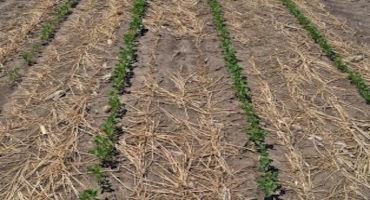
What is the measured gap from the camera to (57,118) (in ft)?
22.0

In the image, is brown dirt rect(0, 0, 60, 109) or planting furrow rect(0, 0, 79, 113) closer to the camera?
planting furrow rect(0, 0, 79, 113)

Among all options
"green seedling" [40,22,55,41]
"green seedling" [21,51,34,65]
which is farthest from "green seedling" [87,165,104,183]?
"green seedling" [40,22,55,41]

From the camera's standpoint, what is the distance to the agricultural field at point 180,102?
5.82 m

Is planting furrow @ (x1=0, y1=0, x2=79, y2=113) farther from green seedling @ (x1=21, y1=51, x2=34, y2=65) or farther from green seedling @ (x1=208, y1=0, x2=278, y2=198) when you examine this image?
green seedling @ (x1=208, y1=0, x2=278, y2=198)

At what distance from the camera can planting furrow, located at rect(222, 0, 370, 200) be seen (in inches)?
235

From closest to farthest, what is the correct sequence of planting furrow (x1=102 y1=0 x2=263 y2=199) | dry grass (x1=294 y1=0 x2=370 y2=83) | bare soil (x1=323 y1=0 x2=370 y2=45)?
planting furrow (x1=102 y1=0 x2=263 y2=199), dry grass (x1=294 y1=0 x2=370 y2=83), bare soil (x1=323 y1=0 x2=370 y2=45)

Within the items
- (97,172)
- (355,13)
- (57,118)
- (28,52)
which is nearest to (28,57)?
(28,52)

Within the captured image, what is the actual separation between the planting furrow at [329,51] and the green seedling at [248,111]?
1.68m

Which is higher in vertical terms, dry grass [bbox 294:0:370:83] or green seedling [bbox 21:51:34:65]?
dry grass [bbox 294:0:370:83]

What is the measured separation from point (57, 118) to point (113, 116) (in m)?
0.82

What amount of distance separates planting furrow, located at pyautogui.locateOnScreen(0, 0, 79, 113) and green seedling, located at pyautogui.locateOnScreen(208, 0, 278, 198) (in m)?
3.13

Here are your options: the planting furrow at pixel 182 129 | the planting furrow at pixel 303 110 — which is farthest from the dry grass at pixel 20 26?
the planting furrow at pixel 303 110

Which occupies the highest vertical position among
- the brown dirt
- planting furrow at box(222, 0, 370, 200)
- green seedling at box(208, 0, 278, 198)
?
green seedling at box(208, 0, 278, 198)

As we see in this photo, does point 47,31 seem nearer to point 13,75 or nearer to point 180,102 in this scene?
point 13,75
